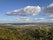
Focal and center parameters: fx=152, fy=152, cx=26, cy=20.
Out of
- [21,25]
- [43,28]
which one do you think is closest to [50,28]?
[43,28]

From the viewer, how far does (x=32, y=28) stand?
7871mm

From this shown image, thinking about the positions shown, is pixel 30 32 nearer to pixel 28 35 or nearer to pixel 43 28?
pixel 28 35

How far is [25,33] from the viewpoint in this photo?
7637 millimetres

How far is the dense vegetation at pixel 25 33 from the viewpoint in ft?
25.2

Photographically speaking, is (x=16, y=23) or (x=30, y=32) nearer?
(x=30, y=32)

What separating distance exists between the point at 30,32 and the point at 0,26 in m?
1.62

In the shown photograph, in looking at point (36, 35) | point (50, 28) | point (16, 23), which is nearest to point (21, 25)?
point (16, 23)

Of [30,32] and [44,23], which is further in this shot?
[44,23]

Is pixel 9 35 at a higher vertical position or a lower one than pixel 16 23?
lower

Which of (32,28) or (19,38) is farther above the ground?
(32,28)

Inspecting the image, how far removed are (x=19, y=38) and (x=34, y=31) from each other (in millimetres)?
858

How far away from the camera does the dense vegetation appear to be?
769cm

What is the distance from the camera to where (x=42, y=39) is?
803 centimetres

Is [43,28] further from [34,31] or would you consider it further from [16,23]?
[16,23]
